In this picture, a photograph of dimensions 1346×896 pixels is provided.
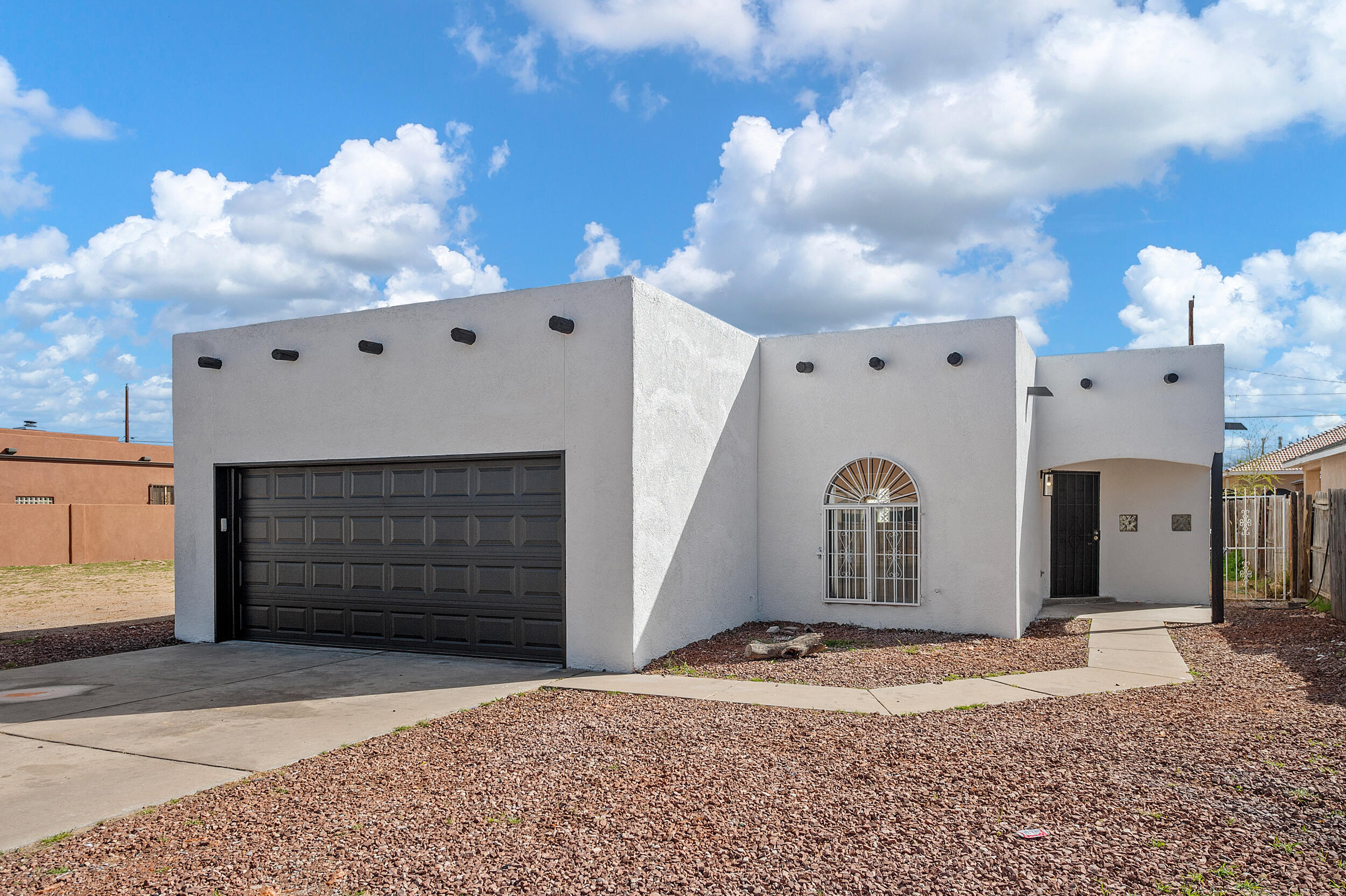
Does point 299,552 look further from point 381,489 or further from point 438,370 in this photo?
point 438,370

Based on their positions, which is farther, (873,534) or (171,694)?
(873,534)

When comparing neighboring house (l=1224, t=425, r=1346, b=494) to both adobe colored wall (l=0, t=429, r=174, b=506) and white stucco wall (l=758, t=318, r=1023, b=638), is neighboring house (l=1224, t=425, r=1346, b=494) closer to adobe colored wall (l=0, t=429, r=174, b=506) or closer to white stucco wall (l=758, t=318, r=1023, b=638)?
white stucco wall (l=758, t=318, r=1023, b=638)

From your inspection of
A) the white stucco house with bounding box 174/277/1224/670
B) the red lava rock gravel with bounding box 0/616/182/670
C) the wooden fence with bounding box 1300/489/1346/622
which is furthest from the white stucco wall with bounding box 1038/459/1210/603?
the red lava rock gravel with bounding box 0/616/182/670

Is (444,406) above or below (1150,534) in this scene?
above

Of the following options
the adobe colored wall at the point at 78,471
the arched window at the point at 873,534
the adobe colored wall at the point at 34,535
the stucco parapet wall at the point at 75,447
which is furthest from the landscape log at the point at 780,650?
the stucco parapet wall at the point at 75,447

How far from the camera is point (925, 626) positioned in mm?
10891

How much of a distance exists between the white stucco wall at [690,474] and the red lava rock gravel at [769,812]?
2423 millimetres

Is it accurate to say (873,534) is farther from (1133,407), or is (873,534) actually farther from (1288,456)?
(1288,456)

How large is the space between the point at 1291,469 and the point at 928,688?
19.9 meters

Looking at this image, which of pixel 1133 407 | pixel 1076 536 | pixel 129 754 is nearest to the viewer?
pixel 129 754

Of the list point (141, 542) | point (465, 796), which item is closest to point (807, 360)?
point (465, 796)

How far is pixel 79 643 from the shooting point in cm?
1103

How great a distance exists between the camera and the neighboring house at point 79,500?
24.4 metres

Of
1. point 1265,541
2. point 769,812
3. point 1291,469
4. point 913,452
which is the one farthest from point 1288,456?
point 769,812
